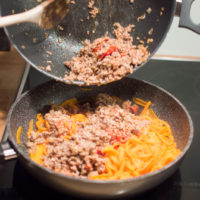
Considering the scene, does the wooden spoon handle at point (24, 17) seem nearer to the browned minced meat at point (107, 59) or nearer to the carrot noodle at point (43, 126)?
the browned minced meat at point (107, 59)

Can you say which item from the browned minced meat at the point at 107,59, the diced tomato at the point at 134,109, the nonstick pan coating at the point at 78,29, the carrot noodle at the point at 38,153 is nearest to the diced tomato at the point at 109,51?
the browned minced meat at the point at 107,59

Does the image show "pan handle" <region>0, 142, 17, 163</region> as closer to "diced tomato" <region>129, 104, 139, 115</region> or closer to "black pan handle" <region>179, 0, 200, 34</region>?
"diced tomato" <region>129, 104, 139, 115</region>

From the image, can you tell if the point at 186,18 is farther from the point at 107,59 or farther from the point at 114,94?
the point at 114,94

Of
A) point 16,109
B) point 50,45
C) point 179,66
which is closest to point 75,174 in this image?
point 16,109

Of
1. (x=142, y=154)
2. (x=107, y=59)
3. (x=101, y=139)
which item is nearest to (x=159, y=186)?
(x=142, y=154)

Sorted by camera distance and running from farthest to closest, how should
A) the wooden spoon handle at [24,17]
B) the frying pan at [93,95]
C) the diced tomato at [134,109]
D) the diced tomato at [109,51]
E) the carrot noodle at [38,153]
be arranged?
1. the diced tomato at [134,109]
2. the diced tomato at [109,51]
3. the carrot noodle at [38,153]
4. the wooden spoon handle at [24,17]
5. the frying pan at [93,95]

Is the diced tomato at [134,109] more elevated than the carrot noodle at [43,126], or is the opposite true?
the diced tomato at [134,109]
